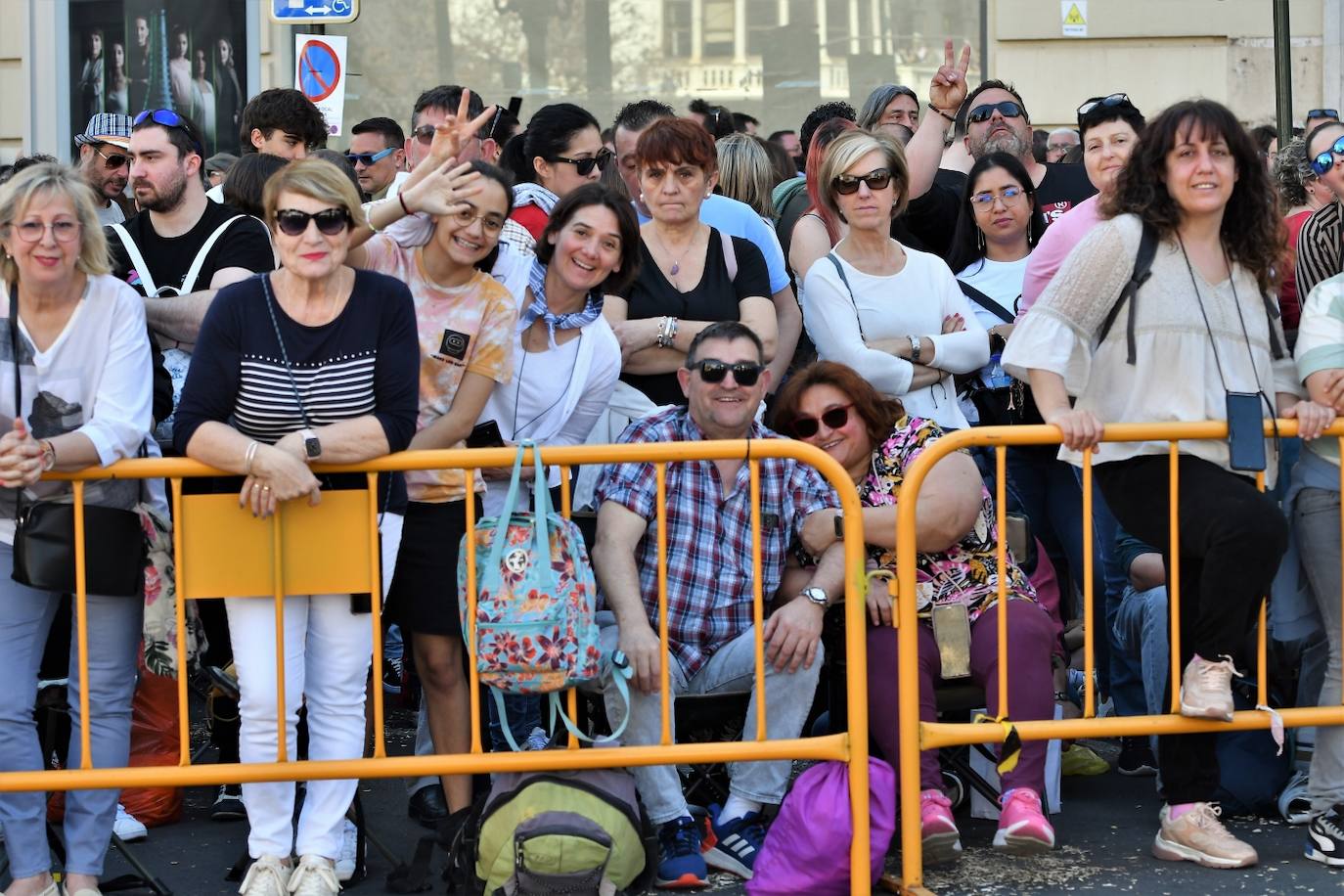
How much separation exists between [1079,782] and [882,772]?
4.83 ft

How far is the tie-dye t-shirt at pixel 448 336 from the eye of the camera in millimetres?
5355

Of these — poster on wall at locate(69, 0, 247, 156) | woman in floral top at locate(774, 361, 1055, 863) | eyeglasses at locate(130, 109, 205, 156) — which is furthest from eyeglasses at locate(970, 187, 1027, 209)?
poster on wall at locate(69, 0, 247, 156)

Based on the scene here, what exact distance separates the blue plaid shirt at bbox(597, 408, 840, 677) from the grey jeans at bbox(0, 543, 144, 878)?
1.46 metres

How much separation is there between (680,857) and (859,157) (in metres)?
2.60

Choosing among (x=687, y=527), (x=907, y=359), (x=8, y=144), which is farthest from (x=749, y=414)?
(x=8, y=144)

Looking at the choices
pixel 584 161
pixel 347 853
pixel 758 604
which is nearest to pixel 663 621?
pixel 758 604

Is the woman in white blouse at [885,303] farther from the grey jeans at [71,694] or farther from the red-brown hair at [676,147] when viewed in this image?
the grey jeans at [71,694]

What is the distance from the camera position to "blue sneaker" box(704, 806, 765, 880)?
527cm

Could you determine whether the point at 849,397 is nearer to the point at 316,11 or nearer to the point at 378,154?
the point at 378,154

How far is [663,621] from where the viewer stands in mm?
5094

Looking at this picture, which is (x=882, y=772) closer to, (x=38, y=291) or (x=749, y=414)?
(x=749, y=414)

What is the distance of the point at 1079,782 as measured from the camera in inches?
246

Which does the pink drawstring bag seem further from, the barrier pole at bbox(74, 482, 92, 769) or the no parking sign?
the no parking sign

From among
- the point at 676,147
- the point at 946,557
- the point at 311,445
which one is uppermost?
the point at 676,147
